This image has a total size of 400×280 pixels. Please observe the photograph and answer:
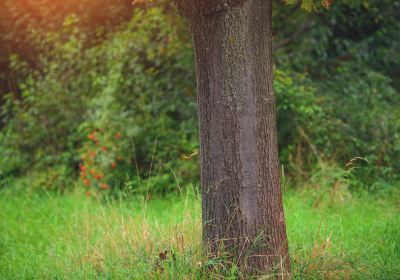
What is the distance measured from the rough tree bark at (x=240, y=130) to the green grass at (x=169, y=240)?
0.28 meters

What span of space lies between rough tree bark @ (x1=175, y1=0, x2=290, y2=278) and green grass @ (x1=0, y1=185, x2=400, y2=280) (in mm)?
282

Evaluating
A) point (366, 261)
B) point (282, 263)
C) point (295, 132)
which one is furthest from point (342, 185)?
point (282, 263)

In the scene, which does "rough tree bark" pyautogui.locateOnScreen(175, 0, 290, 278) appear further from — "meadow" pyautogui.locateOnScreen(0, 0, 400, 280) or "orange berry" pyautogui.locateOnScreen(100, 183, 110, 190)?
"orange berry" pyautogui.locateOnScreen(100, 183, 110, 190)

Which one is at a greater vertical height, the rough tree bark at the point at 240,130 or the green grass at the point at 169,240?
the rough tree bark at the point at 240,130

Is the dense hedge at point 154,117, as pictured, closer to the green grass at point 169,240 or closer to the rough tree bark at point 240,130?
the green grass at point 169,240

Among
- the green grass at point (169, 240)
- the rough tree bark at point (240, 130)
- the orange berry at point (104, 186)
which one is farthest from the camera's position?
the orange berry at point (104, 186)

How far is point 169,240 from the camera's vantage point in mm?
4527

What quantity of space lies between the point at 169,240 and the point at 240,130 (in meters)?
1.06

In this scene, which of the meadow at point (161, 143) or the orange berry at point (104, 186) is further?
the orange berry at point (104, 186)

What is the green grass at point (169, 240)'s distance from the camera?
4.35 metres

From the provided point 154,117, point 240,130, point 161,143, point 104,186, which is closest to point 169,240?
point 240,130

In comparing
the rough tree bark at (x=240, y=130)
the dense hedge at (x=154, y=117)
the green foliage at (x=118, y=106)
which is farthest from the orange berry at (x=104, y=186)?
the rough tree bark at (x=240, y=130)

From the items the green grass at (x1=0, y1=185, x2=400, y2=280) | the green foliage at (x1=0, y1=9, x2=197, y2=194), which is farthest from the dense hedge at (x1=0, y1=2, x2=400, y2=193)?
the green grass at (x1=0, y1=185, x2=400, y2=280)

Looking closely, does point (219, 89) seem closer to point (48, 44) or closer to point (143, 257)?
point (143, 257)
